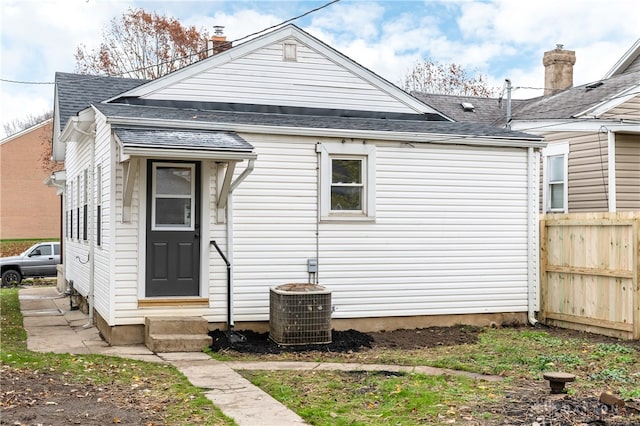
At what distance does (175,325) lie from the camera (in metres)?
10.4

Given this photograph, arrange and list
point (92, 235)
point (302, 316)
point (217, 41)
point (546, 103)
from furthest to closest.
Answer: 1. point (546, 103)
2. point (217, 41)
3. point (92, 235)
4. point (302, 316)

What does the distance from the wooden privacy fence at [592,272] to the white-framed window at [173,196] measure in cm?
626

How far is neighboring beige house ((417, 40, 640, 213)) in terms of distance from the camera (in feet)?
50.2

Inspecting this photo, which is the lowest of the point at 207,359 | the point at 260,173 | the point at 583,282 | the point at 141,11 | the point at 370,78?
the point at 207,359

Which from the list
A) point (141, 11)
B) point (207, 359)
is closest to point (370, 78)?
point (207, 359)

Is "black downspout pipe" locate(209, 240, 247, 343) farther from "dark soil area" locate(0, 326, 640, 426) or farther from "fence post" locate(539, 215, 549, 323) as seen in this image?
Answer: "fence post" locate(539, 215, 549, 323)

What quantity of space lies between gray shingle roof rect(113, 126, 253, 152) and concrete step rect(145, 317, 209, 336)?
8.08 feet

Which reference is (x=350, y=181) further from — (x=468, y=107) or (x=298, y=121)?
(x=468, y=107)

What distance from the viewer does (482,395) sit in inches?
283

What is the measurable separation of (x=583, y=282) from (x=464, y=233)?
209 centimetres

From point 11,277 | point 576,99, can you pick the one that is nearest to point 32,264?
point 11,277

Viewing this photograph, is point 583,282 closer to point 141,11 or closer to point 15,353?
point 15,353

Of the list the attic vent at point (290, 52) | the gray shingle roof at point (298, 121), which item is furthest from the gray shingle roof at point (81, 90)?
the attic vent at point (290, 52)

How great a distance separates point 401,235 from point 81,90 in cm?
836
